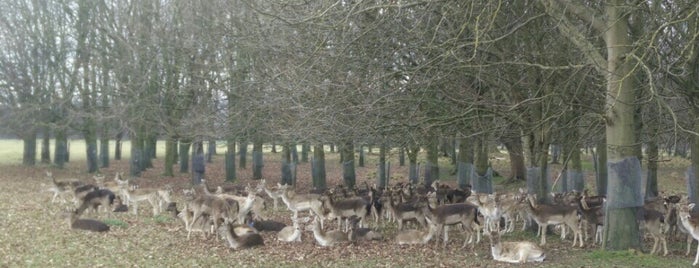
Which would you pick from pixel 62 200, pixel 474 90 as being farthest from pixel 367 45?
pixel 62 200

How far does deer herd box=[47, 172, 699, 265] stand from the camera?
11891 mm

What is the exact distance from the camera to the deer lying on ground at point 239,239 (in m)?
12.5

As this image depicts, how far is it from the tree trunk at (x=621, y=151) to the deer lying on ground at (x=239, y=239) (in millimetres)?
6010

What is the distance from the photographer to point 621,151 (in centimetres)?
1120

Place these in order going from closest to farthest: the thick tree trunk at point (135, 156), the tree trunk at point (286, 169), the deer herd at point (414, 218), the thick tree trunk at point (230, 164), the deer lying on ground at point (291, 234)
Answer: the deer herd at point (414, 218) < the deer lying on ground at point (291, 234) < the tree trunk at point (286, 169) < the thick tree trunk at point (230, 164) < the thick tree trunk at point (135, 156)

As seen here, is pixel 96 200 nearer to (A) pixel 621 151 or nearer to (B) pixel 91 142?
(A) pixel 621 151

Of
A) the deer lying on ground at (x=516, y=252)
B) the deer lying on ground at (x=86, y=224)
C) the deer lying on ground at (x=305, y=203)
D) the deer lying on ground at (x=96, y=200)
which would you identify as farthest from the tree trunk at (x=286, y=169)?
the deer lying on ground at (x=516, y=252)

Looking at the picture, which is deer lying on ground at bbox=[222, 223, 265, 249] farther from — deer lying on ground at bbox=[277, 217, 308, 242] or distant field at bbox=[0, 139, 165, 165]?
distant field at bbox=[0, 139, 165, 165]

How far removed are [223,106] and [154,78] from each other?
12.4 ft

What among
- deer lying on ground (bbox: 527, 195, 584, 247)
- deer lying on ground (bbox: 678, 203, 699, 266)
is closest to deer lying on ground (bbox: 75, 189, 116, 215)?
deer lying on ground (bbox: 527, 195, 584, 247)

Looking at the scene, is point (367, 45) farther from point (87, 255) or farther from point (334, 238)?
point (87, 255)

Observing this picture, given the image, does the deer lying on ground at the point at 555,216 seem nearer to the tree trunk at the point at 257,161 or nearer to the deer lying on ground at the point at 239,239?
the deer lying on ground at the point at 239,239

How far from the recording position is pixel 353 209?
15.0m

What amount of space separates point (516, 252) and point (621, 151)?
233 cm
